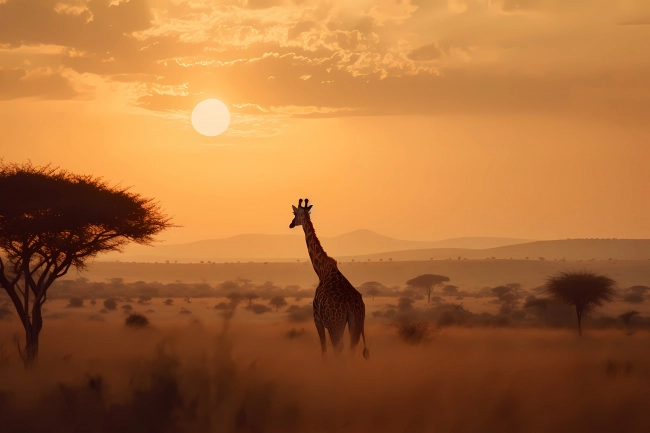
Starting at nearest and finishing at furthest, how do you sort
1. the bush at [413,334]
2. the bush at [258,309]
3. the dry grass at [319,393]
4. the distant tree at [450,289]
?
the dry grass at [319,393] → the bush at [413,334] → the bush at [258,309] → the distant tree at [450,289]

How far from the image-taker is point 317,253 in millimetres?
22766

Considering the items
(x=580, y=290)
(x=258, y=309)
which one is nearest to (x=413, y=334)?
(x=580, y=290)

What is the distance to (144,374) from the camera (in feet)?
54.3

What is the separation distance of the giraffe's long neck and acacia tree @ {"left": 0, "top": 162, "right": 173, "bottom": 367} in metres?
7.39

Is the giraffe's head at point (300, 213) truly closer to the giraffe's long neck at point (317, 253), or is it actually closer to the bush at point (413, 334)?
the giraffe's long neck at point (317, 253)

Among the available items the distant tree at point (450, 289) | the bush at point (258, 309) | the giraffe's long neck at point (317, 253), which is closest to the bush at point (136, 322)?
the giraffe's long neck at point (317, 253)

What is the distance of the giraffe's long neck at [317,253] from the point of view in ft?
73.6

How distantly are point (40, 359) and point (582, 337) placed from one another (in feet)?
83.3

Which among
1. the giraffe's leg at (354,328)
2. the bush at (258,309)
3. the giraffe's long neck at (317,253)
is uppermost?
the giraffe's long neck at (317,253)

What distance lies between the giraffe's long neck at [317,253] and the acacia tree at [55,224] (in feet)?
24.2

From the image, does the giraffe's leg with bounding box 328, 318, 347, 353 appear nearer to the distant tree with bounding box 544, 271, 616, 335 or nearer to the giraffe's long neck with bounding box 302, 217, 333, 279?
the giraffe's long neck with bounding box 302, 217, 333, 279

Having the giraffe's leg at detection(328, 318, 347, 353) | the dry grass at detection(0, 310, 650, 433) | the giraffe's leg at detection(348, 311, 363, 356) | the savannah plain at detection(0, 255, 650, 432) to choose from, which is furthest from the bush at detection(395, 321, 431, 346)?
the giraffe's leg at detection(328, 318, 347, 353)

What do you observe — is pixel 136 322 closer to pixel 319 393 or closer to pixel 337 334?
pixel 337 334

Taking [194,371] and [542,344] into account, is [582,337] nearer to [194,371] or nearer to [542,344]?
[542,344]
